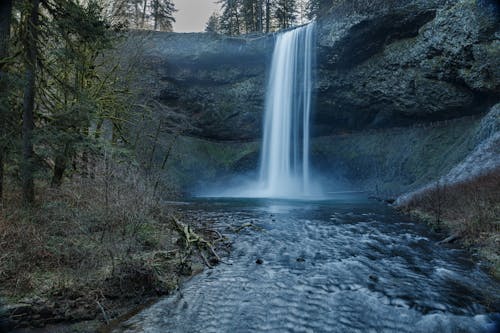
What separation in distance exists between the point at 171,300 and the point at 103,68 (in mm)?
12747

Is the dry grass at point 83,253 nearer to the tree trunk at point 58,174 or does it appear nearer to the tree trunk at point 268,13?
the tree trunk at point 58,174

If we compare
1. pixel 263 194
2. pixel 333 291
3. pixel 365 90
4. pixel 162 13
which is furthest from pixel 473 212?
pixel 162 13

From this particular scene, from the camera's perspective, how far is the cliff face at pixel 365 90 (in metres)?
20.2

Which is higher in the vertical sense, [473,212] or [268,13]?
[268,13]

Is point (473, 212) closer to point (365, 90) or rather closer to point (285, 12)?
point (365, 90)

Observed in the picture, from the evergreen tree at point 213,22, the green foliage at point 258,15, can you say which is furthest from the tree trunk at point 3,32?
the evergreen tree at point 213,22

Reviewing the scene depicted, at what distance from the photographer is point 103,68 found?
14.8 metres

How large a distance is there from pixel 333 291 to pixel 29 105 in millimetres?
6809

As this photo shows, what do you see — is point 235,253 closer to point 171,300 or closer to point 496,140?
point 171,300

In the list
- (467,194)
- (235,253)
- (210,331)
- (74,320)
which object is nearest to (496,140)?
(467,194)

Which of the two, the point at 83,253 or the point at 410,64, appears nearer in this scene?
the point at 83,253

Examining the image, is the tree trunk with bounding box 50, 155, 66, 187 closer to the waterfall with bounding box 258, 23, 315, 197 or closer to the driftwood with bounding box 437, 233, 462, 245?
the driftwood with bounding box 437, 233, 462, 245

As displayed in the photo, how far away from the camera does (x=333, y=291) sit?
591 cm

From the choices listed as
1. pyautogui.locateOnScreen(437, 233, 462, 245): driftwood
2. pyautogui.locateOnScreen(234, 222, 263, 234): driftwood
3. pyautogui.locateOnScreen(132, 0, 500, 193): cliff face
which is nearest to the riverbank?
pyautogui.locateOnScreen(234, 222, 263, 234): driftwood
